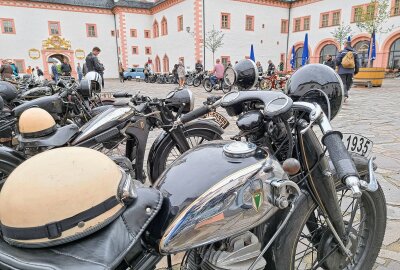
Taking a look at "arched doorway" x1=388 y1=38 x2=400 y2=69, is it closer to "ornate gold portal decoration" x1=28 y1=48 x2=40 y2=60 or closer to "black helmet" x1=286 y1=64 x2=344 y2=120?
"black helmet" x1=286 y1=64 x2=344 y2=120

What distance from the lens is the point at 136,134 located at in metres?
2.73

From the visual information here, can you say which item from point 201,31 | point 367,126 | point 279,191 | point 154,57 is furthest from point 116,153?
point 154,57

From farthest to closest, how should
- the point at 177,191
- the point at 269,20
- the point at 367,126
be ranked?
1. the point at 269,20
2. the point at 367,126
3. the point at 177,191

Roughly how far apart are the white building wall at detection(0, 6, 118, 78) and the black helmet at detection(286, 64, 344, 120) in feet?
121

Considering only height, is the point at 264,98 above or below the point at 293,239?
above

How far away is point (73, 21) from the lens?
34.2 metres

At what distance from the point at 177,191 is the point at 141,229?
0.61 feet

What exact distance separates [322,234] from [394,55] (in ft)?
101

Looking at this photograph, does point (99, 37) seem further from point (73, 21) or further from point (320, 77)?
point (320, 77)

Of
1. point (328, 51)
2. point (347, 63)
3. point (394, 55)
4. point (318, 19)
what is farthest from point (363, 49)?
point (347, 63)

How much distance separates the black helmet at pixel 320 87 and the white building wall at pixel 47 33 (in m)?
36.9

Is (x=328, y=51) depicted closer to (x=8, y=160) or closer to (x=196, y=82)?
(x=196, y=82)

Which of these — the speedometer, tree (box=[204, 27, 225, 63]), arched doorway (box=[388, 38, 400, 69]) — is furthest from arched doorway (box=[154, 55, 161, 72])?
the speedometer

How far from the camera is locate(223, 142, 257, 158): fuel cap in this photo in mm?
1092
